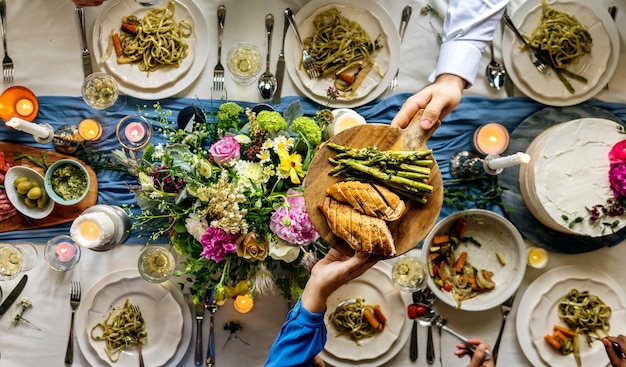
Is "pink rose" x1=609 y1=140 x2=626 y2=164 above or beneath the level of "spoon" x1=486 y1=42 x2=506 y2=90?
beneath

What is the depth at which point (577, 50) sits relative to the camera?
2.29 m

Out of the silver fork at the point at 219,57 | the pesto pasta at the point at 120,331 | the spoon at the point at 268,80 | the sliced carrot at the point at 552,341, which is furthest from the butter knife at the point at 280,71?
the sliced carrot at the point at 552,341

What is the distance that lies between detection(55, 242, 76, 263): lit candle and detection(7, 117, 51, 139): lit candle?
481 mm

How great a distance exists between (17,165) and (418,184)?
1795mm

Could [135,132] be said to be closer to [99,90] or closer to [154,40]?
[99,90]

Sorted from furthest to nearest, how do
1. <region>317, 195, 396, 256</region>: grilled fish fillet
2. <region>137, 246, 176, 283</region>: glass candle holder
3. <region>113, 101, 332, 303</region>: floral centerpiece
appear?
<region>137, 246, 176, 283</region>: glass candle holder → <region>113, 101, 332, 303</region>: floral centerpiece → <region>317, 195, 396, 256</region>: grilled fish fillet

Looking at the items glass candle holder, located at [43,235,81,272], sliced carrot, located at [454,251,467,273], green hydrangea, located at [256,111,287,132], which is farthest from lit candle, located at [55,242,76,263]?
sliced carrot, located at [454,251,467,273]

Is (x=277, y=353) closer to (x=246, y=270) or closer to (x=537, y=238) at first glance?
(x=246, y=270)

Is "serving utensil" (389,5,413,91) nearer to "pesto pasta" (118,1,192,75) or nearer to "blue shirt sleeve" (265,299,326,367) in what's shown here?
"pesto pasta" (118,1,192,75)

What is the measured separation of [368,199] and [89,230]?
3.91 feet

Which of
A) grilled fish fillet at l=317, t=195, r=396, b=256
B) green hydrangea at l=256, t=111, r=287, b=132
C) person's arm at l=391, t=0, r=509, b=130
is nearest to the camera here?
grilled fish fillet at l=317, t=195, r=396, b=256

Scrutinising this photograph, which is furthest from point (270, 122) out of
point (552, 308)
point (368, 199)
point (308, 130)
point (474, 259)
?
point (552, 308)

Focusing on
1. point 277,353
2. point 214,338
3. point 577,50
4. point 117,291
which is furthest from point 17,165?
point 577,50

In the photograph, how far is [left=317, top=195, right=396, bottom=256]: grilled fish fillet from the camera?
1528 millimetres
